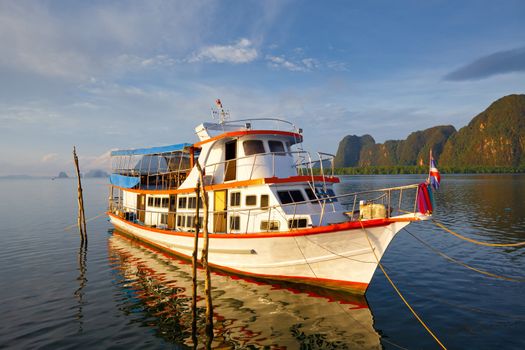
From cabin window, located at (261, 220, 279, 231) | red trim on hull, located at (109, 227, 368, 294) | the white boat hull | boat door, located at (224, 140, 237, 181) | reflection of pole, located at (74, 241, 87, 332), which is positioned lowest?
reflection of pole, located at (74, 241, 87, 332)

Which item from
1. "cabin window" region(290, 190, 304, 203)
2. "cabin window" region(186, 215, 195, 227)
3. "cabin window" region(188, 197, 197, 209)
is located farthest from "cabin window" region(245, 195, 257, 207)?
"cabin window" region(186, 215, 195, 227)

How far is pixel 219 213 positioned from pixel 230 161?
2.79 metres

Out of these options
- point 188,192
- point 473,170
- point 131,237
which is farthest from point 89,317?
point 473,170

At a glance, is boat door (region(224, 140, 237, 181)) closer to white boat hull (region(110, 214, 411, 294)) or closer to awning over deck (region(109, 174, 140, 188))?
white boat hull (region(110, 214, 411, 294))

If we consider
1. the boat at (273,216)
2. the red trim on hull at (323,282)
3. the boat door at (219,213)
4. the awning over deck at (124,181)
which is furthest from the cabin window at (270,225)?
the awning over deck at (124,181)

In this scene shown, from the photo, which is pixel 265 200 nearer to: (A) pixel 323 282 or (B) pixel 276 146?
(B) pixel 276 146

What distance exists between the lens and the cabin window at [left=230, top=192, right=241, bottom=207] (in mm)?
15578

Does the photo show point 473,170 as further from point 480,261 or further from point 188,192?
point 188,192

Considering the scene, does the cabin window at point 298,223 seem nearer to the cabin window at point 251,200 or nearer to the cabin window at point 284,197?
the cabin window at point 284,197

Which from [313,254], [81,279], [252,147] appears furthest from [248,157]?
[81,279]

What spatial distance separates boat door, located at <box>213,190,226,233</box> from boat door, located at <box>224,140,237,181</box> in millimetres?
1062

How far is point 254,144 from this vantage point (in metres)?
16.8

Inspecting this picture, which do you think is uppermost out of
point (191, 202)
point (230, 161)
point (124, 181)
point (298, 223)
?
point (230, 161)

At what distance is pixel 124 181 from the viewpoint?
25.3 m
